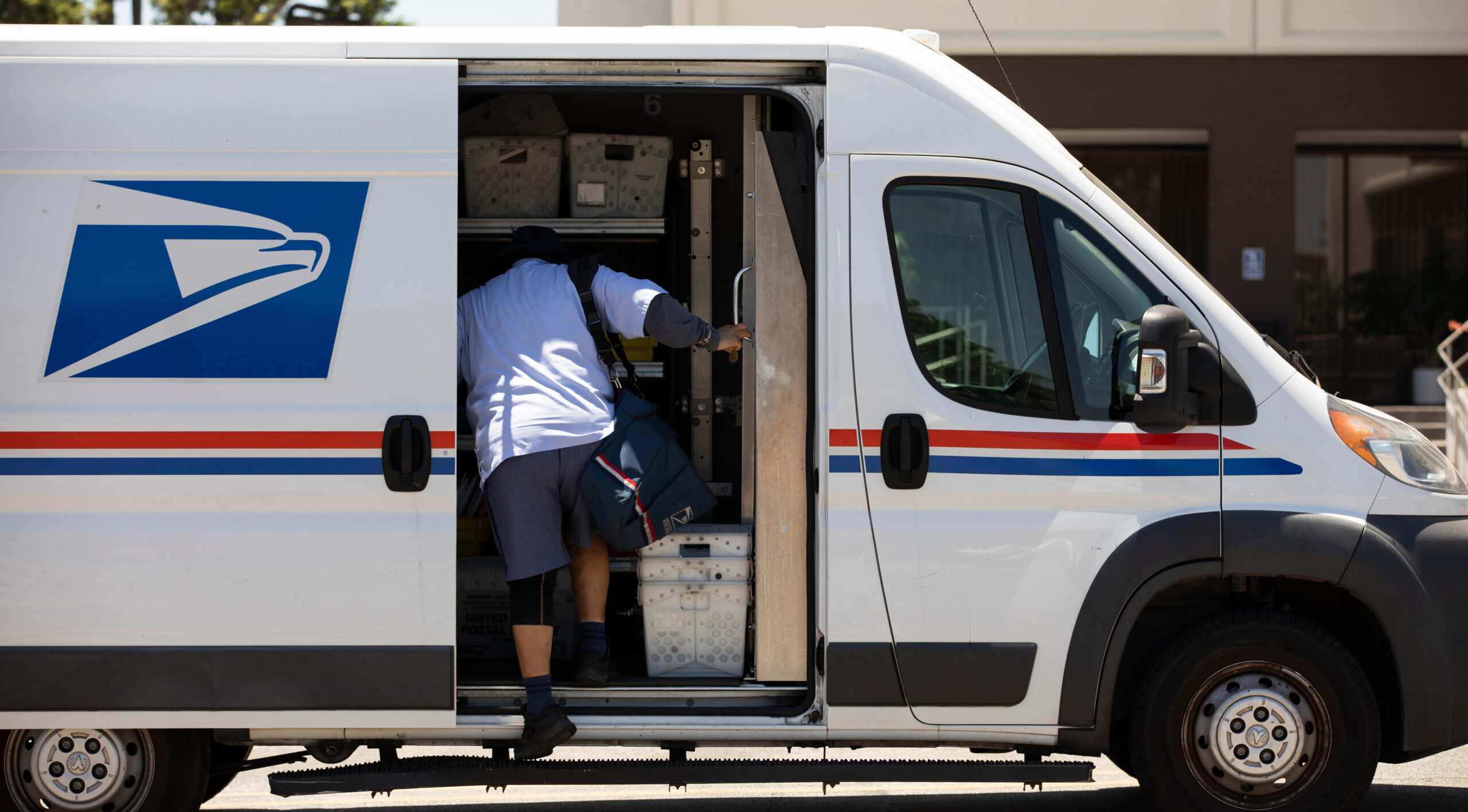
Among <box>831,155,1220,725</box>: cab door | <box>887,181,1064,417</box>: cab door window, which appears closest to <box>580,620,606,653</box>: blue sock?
<box>831,155,1220,725</box>: cab door

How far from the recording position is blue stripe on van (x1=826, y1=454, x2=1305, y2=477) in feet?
12.1

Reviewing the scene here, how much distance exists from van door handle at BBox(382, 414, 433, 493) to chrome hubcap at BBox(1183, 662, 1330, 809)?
244 centimetres

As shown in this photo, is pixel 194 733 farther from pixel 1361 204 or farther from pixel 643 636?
pixel 1361 204

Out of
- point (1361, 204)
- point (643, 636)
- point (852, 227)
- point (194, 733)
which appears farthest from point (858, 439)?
point (1361, 204)

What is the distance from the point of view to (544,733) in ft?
12.5

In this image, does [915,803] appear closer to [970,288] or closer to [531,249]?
[970,288]

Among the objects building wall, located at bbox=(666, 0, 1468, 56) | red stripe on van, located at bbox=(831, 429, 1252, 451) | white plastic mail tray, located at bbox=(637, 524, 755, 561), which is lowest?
white plastic mail tray, located at bbox=(637, 524, 755, 561)

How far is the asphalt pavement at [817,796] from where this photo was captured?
15.8 ft

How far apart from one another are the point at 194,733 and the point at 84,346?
1.24 meters

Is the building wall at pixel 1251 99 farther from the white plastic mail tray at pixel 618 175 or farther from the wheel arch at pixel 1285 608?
the wheel arch at pixel 1285 608

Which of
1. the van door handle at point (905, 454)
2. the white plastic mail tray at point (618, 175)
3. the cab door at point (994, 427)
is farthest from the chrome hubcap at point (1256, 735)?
the white plastic mail tray at point (618, 175)

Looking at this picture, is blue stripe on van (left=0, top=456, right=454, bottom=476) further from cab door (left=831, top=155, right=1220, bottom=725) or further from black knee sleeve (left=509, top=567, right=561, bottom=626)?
cab door (left=831, top=155, right=1220, bottom=725)

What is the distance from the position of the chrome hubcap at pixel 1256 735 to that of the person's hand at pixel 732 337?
1.81m

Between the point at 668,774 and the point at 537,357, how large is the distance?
55.3 inches
